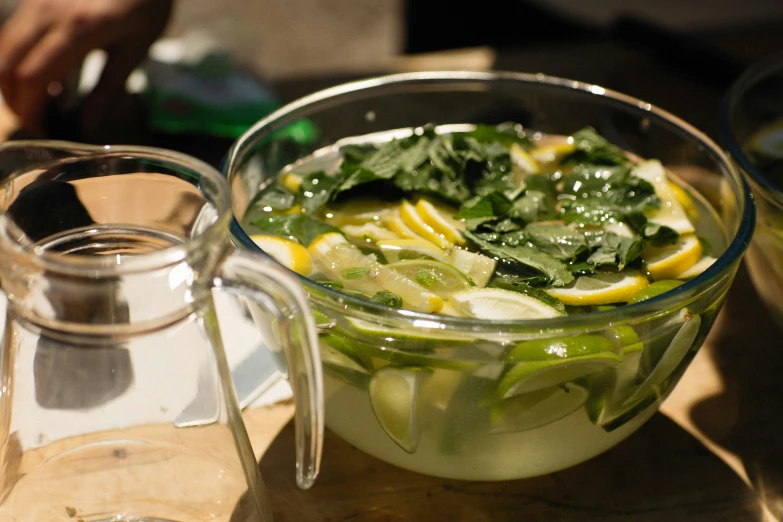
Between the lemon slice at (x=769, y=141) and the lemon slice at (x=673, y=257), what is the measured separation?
36 cm

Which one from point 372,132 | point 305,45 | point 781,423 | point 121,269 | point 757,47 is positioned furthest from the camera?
point 305,45

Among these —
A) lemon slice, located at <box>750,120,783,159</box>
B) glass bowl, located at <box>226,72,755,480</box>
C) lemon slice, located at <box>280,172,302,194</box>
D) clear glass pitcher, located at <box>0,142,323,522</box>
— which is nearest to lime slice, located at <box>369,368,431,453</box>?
glass bowl, located at <box>226,72,755,480</box>

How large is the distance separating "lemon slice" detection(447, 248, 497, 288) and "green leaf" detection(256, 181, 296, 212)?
10.3 inches

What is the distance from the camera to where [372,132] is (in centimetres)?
132

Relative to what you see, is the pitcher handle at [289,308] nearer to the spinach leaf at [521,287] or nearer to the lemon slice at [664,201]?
the spinach leaf at [521,287]

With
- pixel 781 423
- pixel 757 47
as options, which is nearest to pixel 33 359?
pixel 781 423

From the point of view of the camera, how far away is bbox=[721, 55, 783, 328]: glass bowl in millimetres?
1043

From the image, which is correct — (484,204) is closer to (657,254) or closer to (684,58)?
(657,254)

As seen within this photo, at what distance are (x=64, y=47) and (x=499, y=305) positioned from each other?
1236 millimetres

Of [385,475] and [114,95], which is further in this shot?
[114,95]

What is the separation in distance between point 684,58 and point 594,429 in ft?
4.64

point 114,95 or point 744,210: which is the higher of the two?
point 744,210

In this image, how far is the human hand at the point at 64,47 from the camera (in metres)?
1.62

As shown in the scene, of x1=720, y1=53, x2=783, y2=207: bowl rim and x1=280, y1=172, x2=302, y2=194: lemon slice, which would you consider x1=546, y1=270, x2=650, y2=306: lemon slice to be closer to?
x1=720, y1=53, x2=783, y2=207: bowl rim
